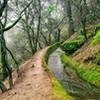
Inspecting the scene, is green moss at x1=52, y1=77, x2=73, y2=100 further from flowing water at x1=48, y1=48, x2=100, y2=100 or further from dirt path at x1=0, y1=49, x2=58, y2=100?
flowing water at x1=48, y1=48, x2=100, y2=100

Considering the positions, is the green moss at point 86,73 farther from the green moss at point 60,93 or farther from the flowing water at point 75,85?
the green moss at point 60,93

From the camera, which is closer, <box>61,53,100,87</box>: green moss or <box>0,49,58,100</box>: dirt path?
<box>0,49,58,100</box>: dirt path

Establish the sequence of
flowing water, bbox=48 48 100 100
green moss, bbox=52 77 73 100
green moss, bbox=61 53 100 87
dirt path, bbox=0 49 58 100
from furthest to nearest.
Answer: green moss, bbox=61 53 100 87 < flowing water, bbox=48 48 100 100 < dirt path, bbox=0 49 58 100 < green moss, bbox=52 77 73 100

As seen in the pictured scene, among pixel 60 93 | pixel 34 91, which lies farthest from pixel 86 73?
pixel 60 93

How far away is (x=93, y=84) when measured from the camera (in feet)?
52.1

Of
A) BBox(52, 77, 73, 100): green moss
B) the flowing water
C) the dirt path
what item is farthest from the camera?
the flowing water

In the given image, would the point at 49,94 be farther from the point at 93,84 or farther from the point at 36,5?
the point at 36,5

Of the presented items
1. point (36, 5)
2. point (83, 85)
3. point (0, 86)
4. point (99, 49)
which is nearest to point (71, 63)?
point (99, 49)

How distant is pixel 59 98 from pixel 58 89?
64.9 inches

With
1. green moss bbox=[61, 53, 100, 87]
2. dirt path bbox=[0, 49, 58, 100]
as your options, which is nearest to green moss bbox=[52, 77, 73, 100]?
dirt path bbox=[0, 49, 58, 100]

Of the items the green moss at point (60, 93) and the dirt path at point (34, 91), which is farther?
the dirt path at point (34, 91)

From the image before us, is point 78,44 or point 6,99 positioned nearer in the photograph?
point 6,99

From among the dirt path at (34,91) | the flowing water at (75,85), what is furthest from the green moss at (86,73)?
the dirt path at (34,91)

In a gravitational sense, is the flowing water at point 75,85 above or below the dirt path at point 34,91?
below
